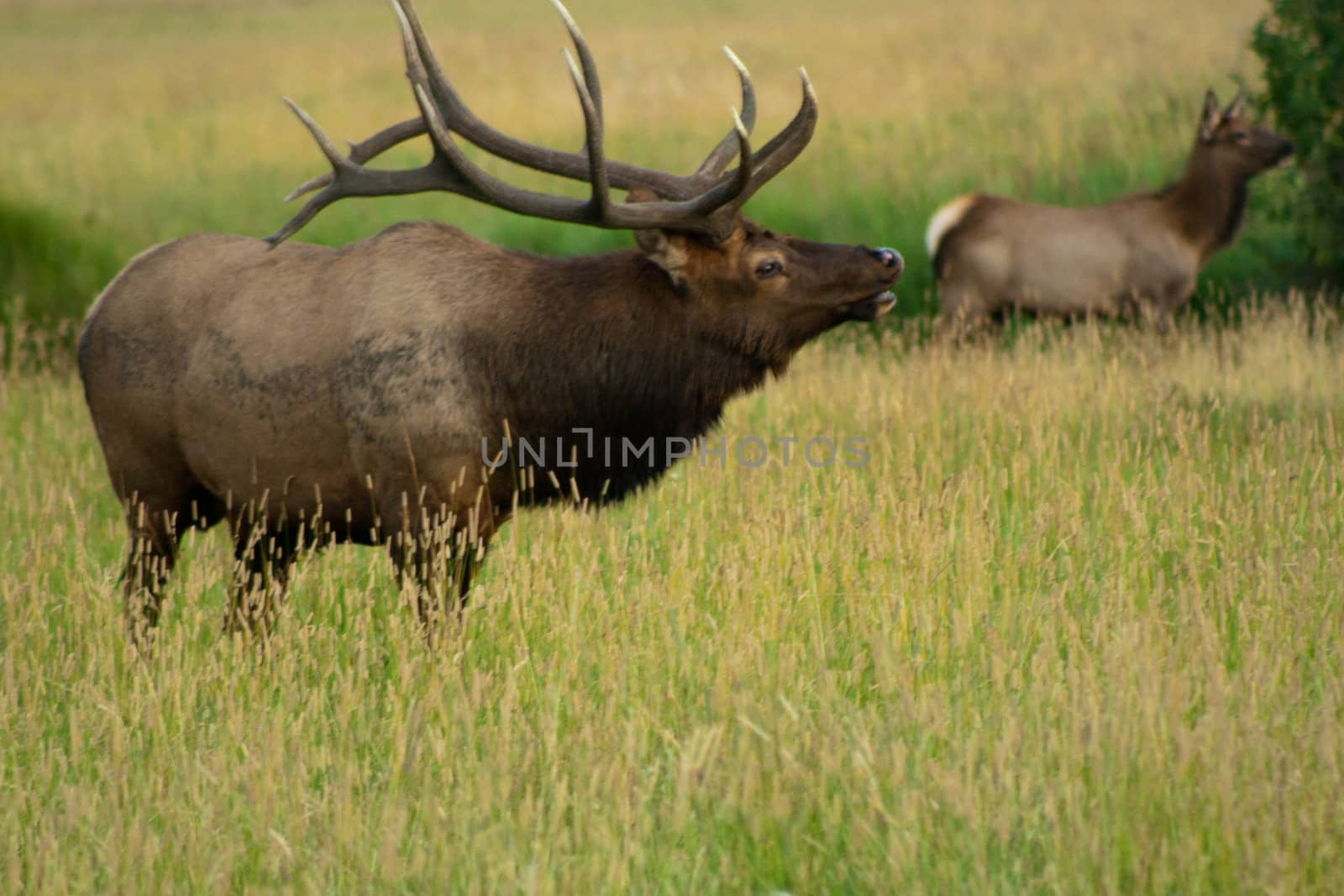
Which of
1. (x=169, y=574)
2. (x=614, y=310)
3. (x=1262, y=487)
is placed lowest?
(x=169, y=574)

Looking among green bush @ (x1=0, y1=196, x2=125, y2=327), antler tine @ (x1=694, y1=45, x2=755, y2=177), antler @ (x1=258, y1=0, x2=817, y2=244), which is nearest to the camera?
antler @ (x1=258, y1=0, x2=817, y2=244)

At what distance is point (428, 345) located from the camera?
530 cm

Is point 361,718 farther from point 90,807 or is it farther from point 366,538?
point 366,538

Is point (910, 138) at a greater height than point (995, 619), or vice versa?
point (910, 138)

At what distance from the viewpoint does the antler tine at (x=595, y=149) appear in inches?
205

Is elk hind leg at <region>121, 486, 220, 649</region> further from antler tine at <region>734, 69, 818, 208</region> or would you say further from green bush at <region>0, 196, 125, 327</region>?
green bush at <region>0, 196, 125, 327</region>

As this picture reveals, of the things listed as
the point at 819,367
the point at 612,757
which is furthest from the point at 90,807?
the point at 819,367

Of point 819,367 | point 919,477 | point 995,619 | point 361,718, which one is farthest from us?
point 819,367

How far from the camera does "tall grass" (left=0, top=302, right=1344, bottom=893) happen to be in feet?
11.2

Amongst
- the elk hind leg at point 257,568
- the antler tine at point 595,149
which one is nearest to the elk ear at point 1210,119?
the antler tine at point 595,149

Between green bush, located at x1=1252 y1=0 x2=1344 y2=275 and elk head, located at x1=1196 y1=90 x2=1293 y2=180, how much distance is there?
893mm

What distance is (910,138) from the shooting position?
15.4 metres

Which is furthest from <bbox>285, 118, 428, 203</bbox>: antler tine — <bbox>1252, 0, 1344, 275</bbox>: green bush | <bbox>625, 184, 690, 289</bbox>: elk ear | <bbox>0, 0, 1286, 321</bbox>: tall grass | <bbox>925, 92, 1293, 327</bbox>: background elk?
<bbox>1252, 0, 1344, 275</bbox>: green bush

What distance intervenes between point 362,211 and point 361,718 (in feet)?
38.9
